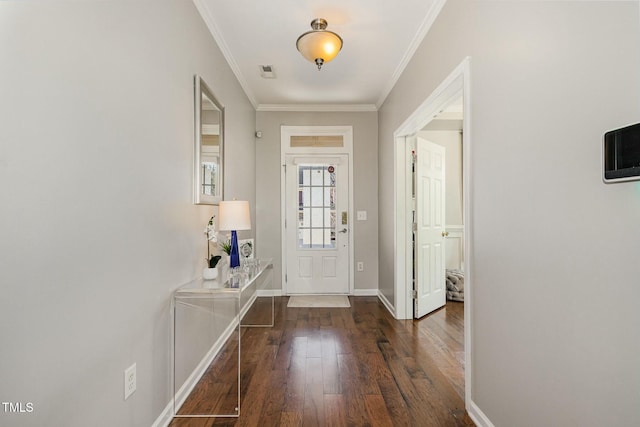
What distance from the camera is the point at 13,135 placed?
870 mm

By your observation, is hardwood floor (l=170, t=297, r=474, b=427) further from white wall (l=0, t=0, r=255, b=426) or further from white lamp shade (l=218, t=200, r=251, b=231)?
white lamp shade (l=218, t=200, r=251, b=231)

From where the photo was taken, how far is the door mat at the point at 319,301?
400 cm

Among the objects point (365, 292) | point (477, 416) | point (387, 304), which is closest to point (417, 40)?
point (477, 416)

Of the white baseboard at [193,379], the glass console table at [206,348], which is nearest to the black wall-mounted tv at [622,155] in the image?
the glass console table at [206,348]

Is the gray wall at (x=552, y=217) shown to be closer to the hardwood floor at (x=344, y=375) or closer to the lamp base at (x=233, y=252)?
the hardwood floor at (x=344, y=375)

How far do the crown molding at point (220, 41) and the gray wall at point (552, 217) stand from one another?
5.73 feet

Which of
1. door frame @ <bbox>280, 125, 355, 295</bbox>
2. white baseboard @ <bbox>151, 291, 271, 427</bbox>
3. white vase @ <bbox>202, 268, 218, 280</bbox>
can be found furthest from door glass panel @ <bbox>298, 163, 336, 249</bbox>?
white vase @ <bbox>202, 268, 218, 280</bbox>

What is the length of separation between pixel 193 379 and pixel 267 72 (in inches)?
114

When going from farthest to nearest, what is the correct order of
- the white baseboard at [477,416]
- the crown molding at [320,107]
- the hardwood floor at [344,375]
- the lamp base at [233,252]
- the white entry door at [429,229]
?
the crown molding at [320,107] < the white entry door at [429,229] < the lamp base at [233,252] < the hardwood floor at [344,375] < the white baseboard at [477,416]

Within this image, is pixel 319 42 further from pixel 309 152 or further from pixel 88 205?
pixel 309 152

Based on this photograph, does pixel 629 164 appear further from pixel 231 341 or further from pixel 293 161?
pixel 293 161

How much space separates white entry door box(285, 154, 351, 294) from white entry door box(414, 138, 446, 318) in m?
1.22

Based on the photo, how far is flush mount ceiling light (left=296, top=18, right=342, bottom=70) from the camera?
237cm

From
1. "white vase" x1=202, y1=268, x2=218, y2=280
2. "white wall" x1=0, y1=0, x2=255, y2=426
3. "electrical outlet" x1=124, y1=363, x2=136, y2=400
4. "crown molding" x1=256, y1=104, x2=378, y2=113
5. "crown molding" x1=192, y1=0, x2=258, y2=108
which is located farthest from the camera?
"crown molding" x1=256, y1=104, x2=378, y2=113
